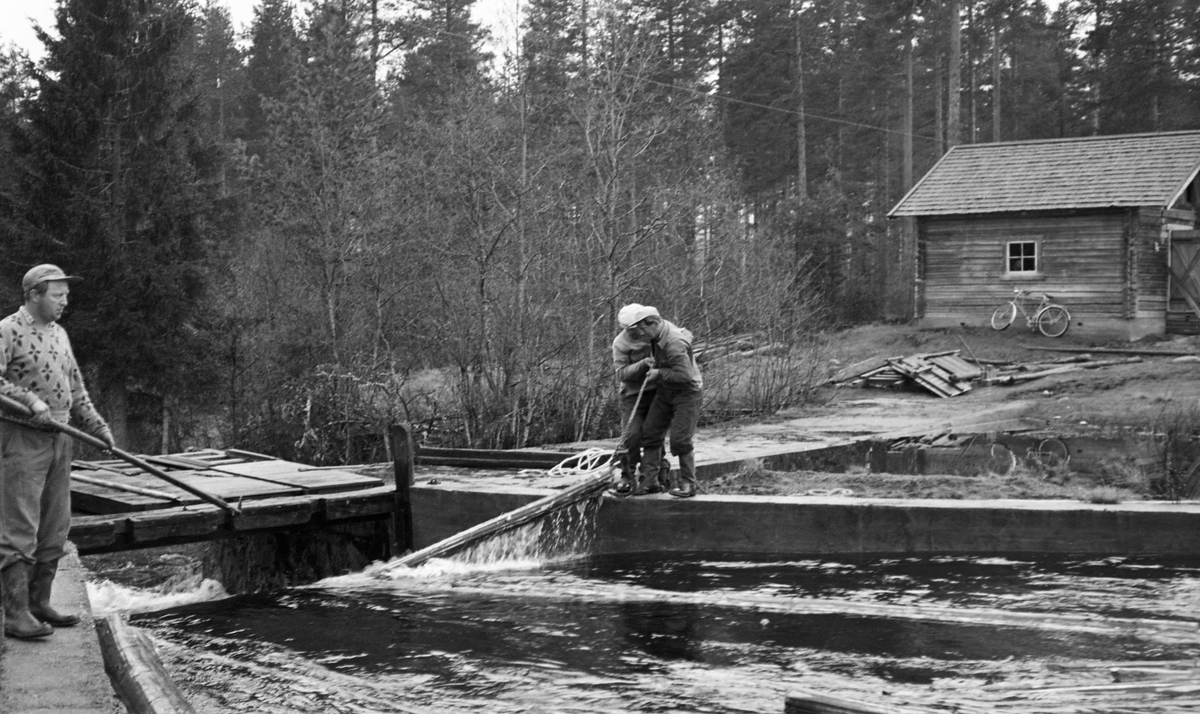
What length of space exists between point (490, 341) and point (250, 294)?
11.2m

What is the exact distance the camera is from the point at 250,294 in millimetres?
27859

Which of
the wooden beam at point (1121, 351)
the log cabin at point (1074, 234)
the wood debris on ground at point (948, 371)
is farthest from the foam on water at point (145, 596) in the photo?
the log cabin at point (1074, 234)

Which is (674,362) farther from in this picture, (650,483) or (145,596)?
(145,596)

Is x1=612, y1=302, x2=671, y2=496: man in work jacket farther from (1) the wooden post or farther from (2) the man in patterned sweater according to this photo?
(2) the man in patterned sweater

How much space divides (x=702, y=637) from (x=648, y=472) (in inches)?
147

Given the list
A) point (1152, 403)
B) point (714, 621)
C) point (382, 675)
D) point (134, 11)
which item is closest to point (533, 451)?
point (714, 621)

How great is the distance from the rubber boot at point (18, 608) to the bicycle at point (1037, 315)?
2797 centimetres

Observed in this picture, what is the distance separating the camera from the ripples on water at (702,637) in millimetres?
7754

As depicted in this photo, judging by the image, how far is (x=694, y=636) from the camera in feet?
30.7

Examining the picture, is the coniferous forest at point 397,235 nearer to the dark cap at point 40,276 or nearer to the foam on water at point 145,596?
the foam on water at point 145,596

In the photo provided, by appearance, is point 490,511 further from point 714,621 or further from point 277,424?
point 277,424

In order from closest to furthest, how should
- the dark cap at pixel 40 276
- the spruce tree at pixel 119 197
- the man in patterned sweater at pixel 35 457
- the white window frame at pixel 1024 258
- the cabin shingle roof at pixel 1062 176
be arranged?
1. the man in patterned sweater at pixel 35 457
2. the dark cap at pixel 40 276
3. the spruce tree at pixel 119 197
4. the cabin shingle roof at pixel 1062 176
5. the white window frame at pixel 1024 258

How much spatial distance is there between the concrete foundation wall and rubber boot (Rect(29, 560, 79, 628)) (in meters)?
5.77

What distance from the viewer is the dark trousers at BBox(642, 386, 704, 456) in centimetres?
1237
